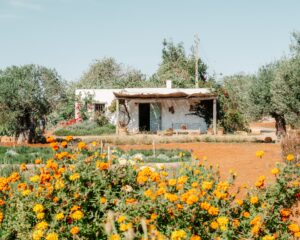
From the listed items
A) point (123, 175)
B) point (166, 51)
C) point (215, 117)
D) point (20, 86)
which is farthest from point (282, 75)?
point (166, 51)

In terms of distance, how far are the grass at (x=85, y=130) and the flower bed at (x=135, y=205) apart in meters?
25.0

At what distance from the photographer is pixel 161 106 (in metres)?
32.7

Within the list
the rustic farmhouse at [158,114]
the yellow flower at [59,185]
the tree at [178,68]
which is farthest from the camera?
the tree at [178,68]

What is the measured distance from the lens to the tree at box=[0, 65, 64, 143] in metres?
22.6

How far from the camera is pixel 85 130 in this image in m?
30.6

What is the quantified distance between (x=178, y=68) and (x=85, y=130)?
1967 centimetres

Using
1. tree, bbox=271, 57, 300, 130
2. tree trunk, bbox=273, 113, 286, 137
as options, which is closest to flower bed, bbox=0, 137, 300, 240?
tree, bbox=271, 57, 300, 130

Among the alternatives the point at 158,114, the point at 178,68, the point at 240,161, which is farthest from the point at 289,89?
the point at 178,68

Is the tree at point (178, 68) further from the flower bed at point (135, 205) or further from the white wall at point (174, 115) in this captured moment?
the flower bed at point (135, 205)

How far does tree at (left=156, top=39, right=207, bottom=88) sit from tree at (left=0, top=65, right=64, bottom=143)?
664 inches

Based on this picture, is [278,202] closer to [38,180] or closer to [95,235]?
[95,235]

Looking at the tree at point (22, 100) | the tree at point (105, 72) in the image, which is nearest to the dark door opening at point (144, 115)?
the tree at point (22, 100)

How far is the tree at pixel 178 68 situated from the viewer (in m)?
40.8

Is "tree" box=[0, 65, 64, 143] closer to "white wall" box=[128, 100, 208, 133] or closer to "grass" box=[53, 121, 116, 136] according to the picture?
"grass" box=[53, 121, 116, 136]
